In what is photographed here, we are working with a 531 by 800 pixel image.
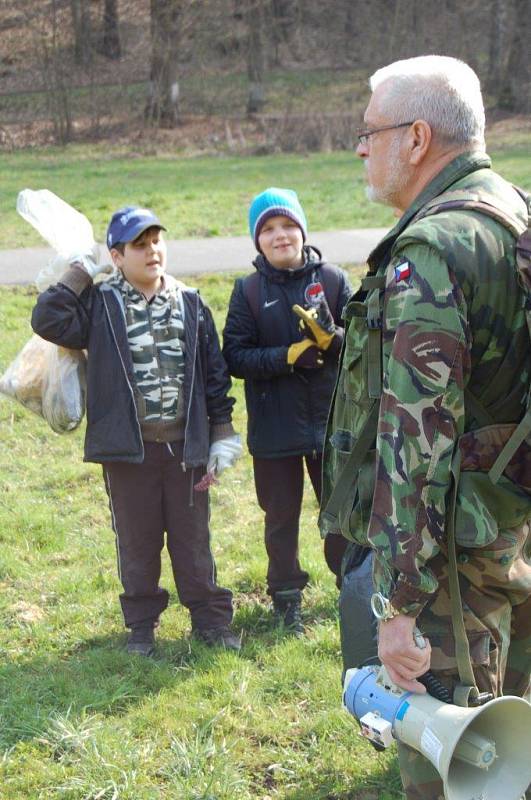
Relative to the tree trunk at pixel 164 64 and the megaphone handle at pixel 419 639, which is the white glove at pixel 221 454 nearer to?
the megaphone handle at pixel 419 639

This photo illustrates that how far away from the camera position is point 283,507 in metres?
4.75

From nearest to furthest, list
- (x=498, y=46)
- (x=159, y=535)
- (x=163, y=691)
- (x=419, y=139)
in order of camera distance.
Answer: (x=419, y=139), (x=163, y=691), (x=159, y=535), (x=498, y=46)

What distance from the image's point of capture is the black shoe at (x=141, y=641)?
4.51 m

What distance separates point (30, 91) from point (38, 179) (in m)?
10.7

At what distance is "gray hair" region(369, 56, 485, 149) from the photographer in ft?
8.73

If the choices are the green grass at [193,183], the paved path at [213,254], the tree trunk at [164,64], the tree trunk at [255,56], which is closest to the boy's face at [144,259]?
the paved path at [213,254]

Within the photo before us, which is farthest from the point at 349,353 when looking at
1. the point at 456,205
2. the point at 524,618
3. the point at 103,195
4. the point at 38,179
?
the point at 38,179

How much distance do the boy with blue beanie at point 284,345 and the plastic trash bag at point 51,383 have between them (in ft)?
2.20

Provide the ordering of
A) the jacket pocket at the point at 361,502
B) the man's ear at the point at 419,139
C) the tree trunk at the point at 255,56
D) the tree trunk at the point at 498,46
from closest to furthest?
the man's ear at the point at 419,139, the jacket pocket at the point at 361,502, the tree trunk at the point at 255,56, the tree trunk at the point at 498,46

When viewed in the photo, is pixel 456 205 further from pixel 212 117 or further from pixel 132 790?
pixel 212 117

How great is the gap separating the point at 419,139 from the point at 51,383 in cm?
229

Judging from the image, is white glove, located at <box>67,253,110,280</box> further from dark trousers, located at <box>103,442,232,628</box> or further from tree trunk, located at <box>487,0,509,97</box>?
tree trunk, located at <box>487,0,509,97</box>

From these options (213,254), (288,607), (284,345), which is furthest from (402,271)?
(213,254)

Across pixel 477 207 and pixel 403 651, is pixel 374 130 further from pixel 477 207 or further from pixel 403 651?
pixel 403 651
